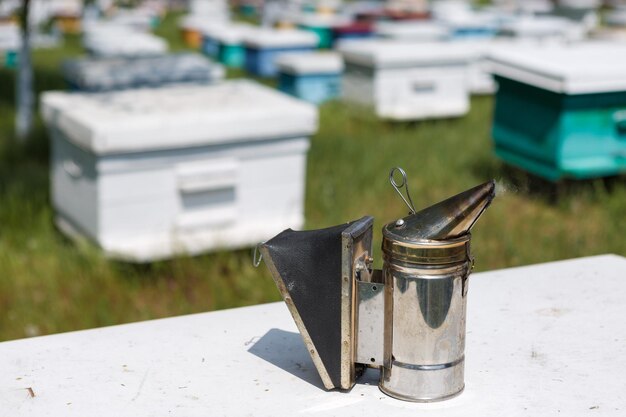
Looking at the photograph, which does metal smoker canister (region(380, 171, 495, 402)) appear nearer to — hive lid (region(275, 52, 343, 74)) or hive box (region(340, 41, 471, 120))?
hive box (region(340, 41, 471, 120))

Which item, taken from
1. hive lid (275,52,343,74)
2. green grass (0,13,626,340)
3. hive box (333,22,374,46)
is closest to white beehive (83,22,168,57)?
hive lid (275,52,343,74)

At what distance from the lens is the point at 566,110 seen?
3.66 m

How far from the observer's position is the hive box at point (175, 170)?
9.62ft

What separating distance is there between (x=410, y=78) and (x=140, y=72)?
1826mm

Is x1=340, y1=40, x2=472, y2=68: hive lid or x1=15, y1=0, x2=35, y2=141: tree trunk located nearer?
x1=15, y1=0, x2=35, y2=141: tree trunk

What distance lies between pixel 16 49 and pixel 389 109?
4421 millimetres

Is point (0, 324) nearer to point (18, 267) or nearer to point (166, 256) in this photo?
point (18, 267)

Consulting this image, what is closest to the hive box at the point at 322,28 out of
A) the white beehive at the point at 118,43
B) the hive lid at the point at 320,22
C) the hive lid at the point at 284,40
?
the hive lid at the point at 320,22

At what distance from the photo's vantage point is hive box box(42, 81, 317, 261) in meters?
2.93

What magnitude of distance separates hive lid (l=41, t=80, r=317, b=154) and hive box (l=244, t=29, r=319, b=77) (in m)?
4.26

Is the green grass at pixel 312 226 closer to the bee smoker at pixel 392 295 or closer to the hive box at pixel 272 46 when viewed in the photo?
the bee smoker at pixel 392 295

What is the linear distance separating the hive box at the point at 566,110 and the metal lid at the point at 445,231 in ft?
8.08

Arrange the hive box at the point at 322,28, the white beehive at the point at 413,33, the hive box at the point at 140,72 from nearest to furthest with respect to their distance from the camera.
Result: the hive box at the point at 140,72, the white beehive at the point at 413,33, the hive box at the point at 322,28

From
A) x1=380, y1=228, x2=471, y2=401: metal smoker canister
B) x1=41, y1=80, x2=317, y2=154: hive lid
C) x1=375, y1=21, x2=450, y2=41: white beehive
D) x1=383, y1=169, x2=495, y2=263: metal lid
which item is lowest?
x1=375, y1=21, x2=450, y2=41: white beehive
